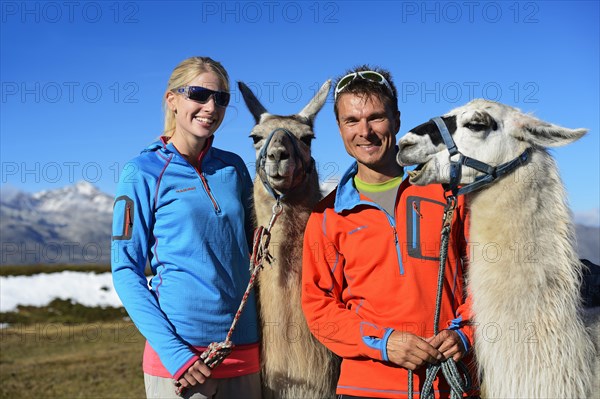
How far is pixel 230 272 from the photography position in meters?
2.70

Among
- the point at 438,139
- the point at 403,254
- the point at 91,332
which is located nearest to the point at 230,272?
the point at 403,254

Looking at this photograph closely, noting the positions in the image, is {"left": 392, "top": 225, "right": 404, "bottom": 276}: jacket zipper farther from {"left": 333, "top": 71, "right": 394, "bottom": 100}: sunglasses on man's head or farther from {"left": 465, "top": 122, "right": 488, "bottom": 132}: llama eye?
{"left": 333, "top": 71, "right": 394, "bottom": 100}: sunglasses on man's head

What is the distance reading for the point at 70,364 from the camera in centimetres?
1067

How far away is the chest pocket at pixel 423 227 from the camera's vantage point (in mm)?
2439

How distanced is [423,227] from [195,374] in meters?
1.13

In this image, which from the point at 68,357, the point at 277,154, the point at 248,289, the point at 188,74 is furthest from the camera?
the point at 68,357

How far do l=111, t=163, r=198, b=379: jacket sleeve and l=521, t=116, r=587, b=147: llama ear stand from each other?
162 centimetres

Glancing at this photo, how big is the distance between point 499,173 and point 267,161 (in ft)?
3.96

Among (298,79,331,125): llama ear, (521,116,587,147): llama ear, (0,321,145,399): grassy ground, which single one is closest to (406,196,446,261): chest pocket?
(521,116,587,147): llama ear

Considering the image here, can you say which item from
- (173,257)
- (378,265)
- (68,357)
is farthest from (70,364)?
(378,265)

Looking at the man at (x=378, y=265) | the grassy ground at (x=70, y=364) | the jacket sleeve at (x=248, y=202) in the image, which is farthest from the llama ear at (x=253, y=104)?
the grassy ground at (x=70, y=364)

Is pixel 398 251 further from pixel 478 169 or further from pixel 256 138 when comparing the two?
pixel 256 138

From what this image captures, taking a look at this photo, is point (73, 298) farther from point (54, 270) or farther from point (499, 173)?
point (499, 173)

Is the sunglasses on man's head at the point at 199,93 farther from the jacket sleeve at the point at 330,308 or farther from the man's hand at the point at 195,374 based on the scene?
the man's hand at the point at 195,374
